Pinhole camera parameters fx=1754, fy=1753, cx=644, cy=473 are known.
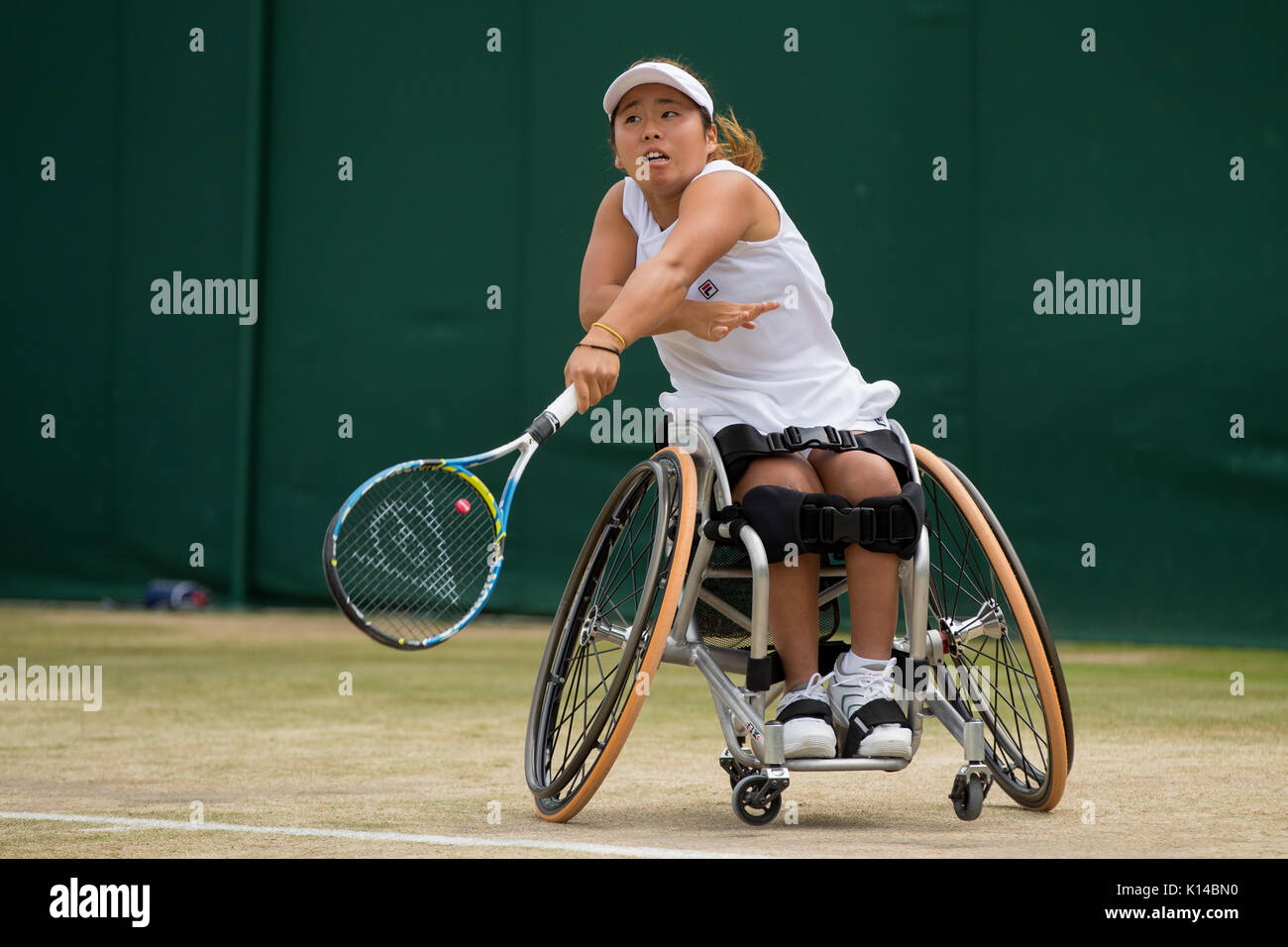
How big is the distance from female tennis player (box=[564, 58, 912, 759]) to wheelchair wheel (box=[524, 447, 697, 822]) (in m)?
0.15

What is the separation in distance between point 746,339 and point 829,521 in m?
0.42

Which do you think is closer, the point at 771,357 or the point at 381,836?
the point at 381,836

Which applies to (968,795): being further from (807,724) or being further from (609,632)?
(609,632)

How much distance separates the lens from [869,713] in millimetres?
2910

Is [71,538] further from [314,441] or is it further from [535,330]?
[535,330]

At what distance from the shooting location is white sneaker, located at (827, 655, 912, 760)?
9.37 ft

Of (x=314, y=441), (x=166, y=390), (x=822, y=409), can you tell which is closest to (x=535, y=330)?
(x=314, y=441)

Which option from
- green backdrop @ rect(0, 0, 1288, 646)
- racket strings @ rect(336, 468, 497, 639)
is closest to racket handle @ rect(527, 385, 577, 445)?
racket strings @ rect(336, 468, 497, 639)

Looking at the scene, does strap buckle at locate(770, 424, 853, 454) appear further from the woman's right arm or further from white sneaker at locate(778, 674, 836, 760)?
white sneaker at locate(778, 674, 836, 760)

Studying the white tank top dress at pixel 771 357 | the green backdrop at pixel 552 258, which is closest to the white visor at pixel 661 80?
the white tank top dress at pixel 771 357

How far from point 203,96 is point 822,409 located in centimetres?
674

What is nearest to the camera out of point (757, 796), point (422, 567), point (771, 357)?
point (757, 796)

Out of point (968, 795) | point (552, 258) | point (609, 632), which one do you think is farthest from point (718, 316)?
point (552, 258)

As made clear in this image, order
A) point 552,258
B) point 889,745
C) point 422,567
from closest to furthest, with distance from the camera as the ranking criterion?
1. point 889,745
2. point 422,567
3. point 552,258
